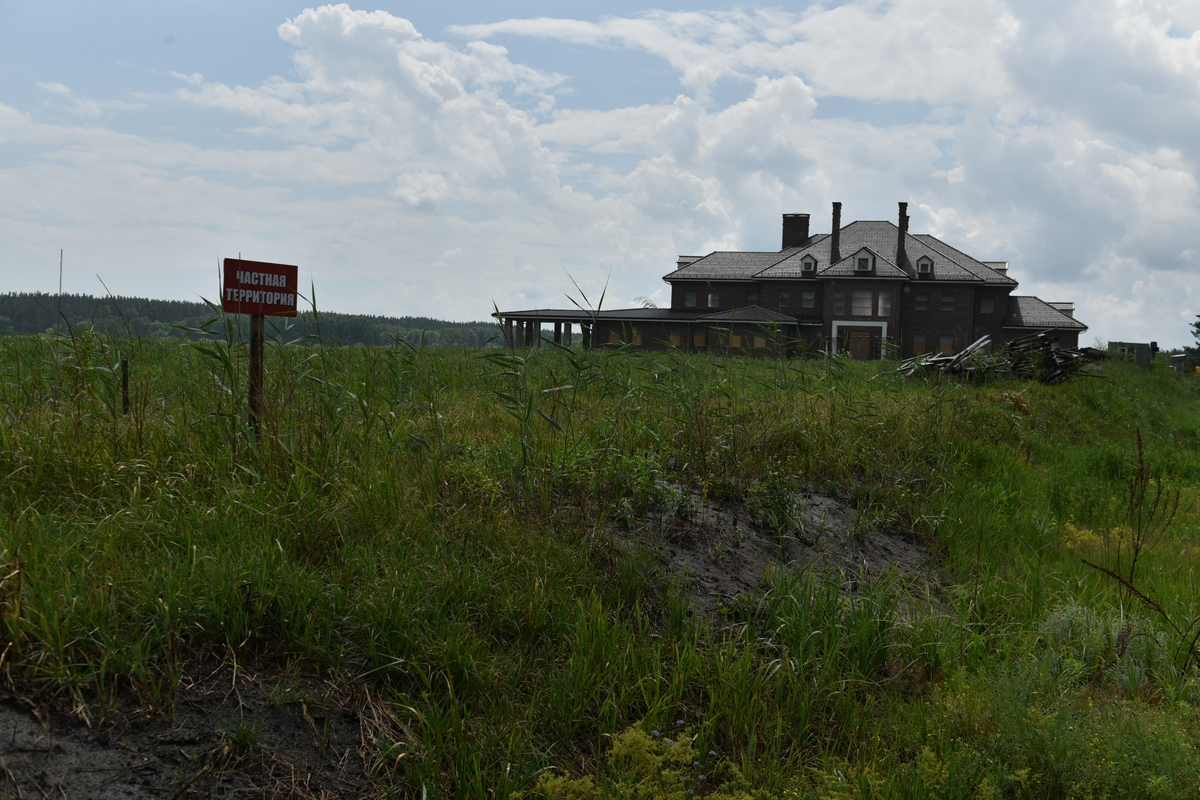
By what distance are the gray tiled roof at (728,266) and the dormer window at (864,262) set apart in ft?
18.3

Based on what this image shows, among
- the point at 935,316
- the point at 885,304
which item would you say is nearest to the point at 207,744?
the point at 885,304

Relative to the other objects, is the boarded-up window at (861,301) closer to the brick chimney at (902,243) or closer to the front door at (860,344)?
the front door at (860,344)

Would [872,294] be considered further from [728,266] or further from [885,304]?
[728,266]

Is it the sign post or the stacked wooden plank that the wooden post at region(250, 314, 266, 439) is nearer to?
the sign post

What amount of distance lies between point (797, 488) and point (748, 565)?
1346 millimetres

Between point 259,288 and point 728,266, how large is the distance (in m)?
44.1

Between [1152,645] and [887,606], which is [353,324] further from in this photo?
[1152,645]

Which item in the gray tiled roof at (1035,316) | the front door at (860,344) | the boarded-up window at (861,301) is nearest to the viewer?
the front door at (860,344)

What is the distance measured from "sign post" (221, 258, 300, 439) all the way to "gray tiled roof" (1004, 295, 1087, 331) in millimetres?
46529

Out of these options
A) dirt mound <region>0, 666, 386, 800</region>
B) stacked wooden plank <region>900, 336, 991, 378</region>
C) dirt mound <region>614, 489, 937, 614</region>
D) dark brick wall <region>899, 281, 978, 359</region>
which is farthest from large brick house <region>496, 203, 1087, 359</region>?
dirt mound <region>0, 666, 386, 800</region>

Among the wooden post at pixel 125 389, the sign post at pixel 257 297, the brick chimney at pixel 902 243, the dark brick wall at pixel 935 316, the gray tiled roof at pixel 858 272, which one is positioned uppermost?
the brick chimney at pixel 902 243

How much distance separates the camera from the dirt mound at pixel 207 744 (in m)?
2.52

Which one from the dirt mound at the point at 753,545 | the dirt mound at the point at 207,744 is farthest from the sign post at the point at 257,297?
the dirt mound at the point at 753,545

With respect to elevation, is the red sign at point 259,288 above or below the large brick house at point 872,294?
below
